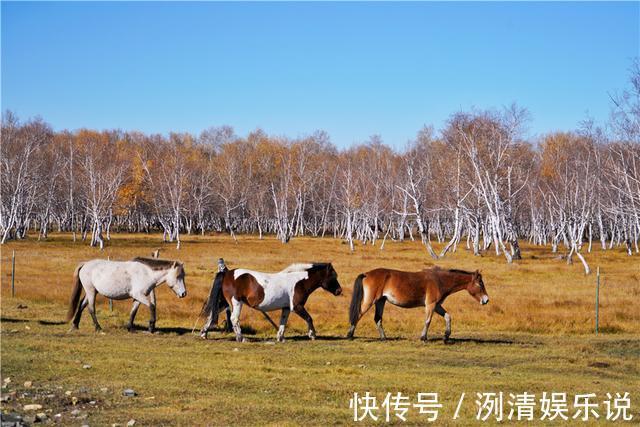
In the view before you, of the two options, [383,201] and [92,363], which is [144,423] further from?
[383,201]

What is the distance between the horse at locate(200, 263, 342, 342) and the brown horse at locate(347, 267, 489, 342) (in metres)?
1.00

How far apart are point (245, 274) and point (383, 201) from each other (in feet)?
237

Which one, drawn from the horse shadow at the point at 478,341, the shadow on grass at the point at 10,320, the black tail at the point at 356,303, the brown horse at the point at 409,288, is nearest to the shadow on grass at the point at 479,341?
the horse shadow at the point at 478,341

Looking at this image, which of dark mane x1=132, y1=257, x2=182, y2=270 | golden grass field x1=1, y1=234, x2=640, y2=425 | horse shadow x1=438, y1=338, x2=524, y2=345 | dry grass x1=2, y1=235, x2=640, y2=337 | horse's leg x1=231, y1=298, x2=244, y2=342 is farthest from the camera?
dry grass x1=2, y1=235, x2=640, y2=337

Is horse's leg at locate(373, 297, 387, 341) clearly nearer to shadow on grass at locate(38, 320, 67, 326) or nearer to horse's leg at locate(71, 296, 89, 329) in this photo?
horse's leg at locate(71, 296, 89, 329)

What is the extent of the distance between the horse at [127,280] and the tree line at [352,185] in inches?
1296

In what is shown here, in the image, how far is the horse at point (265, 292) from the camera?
17.3m

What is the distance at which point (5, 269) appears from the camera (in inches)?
1426

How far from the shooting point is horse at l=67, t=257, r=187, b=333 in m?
18.3

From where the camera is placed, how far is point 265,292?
1730cm

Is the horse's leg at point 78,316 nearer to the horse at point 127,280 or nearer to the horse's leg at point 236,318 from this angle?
the horse at point 127,280

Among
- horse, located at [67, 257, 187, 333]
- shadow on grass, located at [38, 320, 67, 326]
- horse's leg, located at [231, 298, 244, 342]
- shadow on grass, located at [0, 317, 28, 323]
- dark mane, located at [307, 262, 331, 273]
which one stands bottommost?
shadow on grass, located at [38, 320, 67, 326]

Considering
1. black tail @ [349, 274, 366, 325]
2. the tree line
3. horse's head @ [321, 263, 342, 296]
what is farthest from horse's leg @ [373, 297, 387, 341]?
the tree line

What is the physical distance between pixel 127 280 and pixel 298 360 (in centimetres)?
587
